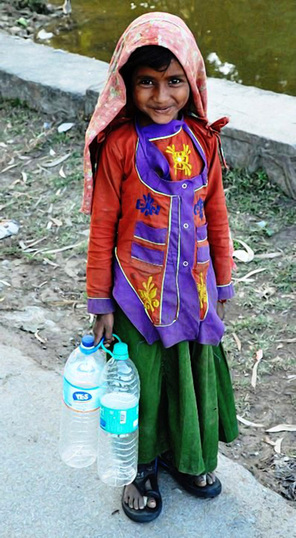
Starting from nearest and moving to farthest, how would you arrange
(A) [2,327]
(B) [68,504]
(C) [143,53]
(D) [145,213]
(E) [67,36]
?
(C) [143,53], (D) [145,213], (B) [68,504], (A) [2,327], (E) [67,36]

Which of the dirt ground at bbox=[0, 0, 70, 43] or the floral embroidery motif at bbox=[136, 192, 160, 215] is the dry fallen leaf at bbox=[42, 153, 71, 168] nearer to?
the floral embroidery motif at bbox=[136, 192, 160, 215]

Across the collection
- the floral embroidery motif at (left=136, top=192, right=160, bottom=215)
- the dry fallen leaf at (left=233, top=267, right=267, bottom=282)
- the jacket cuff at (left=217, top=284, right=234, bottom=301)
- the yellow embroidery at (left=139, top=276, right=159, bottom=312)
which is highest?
→ the floral embroidery motif at (left=136, top=192, right=160, bottom=215)

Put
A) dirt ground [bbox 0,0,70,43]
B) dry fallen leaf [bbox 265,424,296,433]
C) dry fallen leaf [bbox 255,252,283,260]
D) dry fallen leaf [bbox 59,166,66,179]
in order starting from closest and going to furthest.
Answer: dry fallen leaf [bbox 265,424,296,433]
dry fallen leaf [bbox 255,252,283,260]
dry fallen leaf [bbox 59,166,66,179]
dirt ground [bbox 0,0,70,43]

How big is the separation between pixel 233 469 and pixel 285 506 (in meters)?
0.26

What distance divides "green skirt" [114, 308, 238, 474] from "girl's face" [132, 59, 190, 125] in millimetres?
670

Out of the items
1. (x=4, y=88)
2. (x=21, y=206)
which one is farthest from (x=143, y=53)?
(x=4, y=88)

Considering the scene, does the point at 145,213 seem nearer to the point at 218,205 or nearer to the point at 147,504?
the point at 218,205

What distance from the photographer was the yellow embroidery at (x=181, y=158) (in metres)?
2.41

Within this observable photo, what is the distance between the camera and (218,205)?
2.60 m

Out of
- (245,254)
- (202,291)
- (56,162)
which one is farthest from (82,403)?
(56,162)

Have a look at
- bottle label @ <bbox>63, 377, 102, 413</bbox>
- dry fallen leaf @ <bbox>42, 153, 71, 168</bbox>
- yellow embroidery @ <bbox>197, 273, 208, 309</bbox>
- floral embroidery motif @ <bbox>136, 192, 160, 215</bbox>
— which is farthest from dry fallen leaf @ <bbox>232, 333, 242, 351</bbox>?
dry fallen leaf @ <bbox>42, 153, 71, 168</bbox>

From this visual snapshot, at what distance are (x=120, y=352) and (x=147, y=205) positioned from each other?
481mm

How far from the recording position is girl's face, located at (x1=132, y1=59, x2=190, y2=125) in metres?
2.31

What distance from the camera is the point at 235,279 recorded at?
13.9 ft
